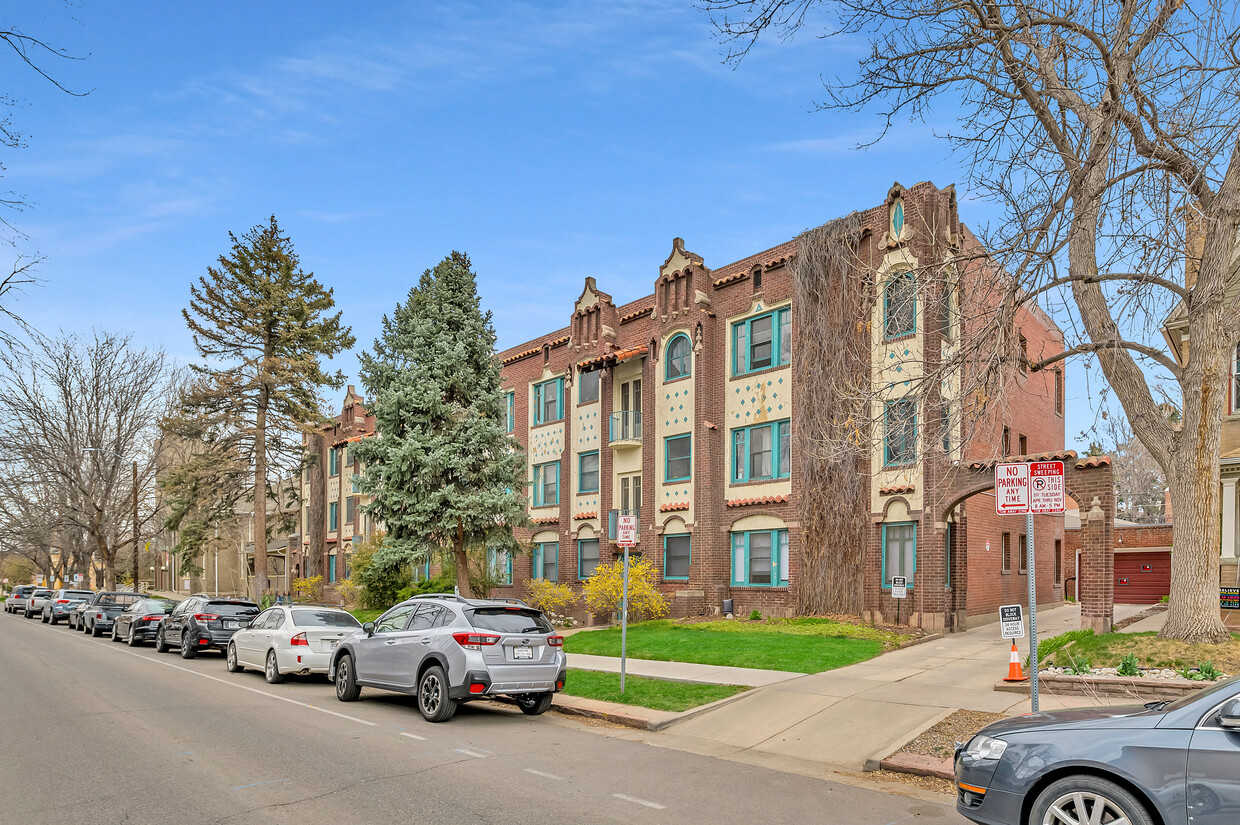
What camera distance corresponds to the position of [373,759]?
31.3 feet

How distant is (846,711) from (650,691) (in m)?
3.23

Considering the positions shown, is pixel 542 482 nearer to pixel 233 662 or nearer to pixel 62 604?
pixel 233 662

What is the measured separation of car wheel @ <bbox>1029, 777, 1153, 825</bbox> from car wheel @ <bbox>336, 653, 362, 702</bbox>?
11.0m

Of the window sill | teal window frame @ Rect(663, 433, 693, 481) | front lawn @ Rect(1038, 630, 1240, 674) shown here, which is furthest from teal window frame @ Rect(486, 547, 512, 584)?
front lawn @ Rect(1038, 630, 1240, 674)

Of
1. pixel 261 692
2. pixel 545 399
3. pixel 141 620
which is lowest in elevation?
pixel 141 620

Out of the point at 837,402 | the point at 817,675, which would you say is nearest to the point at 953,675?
the point at 817,675

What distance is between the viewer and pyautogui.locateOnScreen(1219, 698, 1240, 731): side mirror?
525 centimetres

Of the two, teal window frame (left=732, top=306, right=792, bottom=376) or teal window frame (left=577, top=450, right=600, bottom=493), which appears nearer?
teal window frame (left=732, top=306, right=792, bottom=376)

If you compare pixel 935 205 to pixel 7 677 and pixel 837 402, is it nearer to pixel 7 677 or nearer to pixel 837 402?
pixel 837 402

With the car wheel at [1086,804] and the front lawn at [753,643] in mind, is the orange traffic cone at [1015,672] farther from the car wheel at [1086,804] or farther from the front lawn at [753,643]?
the car wheel at [1086,804]

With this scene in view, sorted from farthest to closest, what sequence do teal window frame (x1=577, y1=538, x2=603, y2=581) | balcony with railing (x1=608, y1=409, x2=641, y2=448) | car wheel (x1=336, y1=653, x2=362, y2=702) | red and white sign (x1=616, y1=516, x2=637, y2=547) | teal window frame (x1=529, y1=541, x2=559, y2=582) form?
teal window frame (x1=529, y1=541, x2=559, y2=582) → teal window frame (x1=577, y1=538, x2=603, y2=581) → balcony with railing (x1=608, y1=409, x2=641, y2=448) → red and white sign (x1=616, y1=516, x2=637, y2=547) → car wheel (x1=336, y1=653, x2=362, y2=702)

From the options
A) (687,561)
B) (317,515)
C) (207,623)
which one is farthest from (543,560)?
(317,515)

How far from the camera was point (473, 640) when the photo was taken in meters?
12.1

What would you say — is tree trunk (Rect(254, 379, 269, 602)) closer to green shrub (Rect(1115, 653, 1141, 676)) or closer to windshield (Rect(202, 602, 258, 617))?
windshield (Rect(202, 602, 258, 617))
